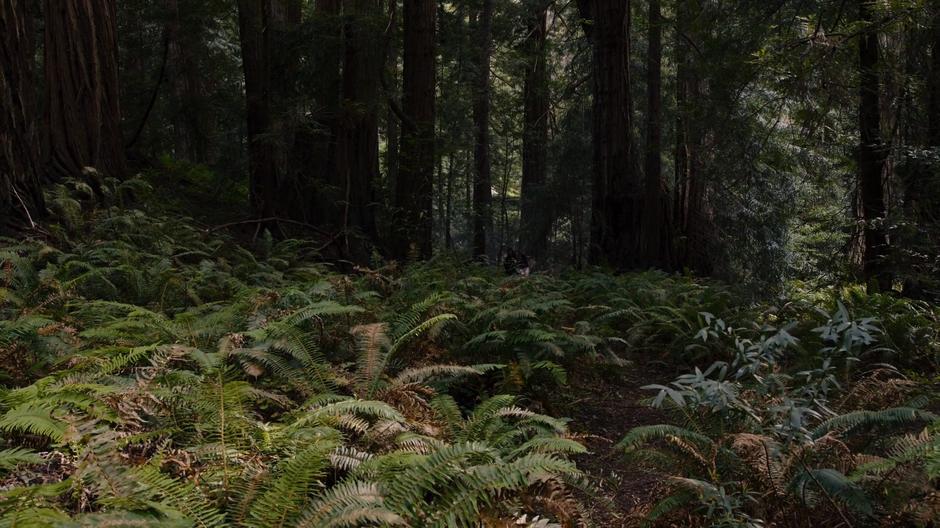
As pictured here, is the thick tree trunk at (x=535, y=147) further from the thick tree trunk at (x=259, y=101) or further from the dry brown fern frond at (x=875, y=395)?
the dry brown fern frond at (x=875, y=395)

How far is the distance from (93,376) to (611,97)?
29.2 ft

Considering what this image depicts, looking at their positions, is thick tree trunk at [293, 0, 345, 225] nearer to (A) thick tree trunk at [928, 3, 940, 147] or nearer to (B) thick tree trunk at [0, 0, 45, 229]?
(B) thick tree trunk at [0, 0, 45, 229]

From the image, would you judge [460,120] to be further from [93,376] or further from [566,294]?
[93,376]

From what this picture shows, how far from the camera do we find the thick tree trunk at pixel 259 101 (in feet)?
33.8

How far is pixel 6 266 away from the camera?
5.00m

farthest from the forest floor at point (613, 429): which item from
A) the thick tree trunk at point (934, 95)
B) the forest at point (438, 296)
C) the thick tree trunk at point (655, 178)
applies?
the thick tree trunk at point (655, 178)

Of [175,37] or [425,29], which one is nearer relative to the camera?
[425,29]

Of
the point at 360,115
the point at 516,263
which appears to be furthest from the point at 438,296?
the point at 516,263

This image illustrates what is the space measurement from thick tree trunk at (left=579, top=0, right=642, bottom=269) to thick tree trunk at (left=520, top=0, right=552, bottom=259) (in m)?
2.94

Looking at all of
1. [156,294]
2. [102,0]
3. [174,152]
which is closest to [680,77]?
[102,0]

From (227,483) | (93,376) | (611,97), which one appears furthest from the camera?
(611,97)

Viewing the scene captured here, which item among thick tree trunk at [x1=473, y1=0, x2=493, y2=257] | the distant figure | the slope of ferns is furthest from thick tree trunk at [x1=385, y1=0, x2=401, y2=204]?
the slope of ferns

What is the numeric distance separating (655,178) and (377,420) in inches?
415

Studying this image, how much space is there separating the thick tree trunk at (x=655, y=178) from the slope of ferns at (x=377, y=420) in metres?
6.87
